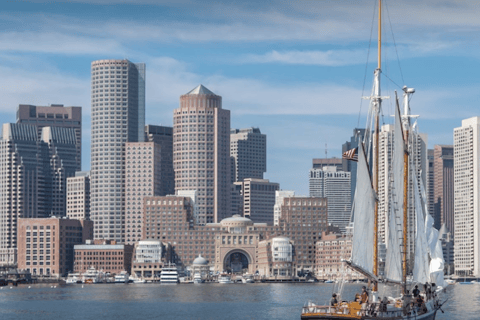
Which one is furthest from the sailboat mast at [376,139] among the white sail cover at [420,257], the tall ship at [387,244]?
the white sail cover at [420,257]

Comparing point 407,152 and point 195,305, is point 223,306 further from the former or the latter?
point 407,152

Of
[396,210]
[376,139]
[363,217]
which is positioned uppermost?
[376,139]

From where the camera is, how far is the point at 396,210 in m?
116

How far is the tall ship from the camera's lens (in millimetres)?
102250

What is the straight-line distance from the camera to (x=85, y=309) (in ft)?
582

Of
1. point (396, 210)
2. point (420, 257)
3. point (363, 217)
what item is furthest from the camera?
point (420, 257)

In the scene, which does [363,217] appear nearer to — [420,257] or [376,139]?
[376,139]

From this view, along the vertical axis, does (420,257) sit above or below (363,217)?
below

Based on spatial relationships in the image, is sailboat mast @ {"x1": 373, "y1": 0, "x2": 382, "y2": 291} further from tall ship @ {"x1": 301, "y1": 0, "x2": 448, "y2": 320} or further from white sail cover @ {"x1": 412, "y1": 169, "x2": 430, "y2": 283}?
white sail cover @ {"x1": 412, "y1": 169, "x2": 430, "y2": 283}

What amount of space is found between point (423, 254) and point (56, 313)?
69.6 metres

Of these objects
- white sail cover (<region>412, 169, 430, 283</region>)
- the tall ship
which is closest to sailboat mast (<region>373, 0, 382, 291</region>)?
the tall ship

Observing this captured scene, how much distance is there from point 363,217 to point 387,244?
5524mm

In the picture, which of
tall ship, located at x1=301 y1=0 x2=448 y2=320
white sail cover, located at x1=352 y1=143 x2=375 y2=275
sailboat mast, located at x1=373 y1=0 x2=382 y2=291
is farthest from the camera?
sailboat mast, located at x1=373 y1=0 x2=382 y2=291

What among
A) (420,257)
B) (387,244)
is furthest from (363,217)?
(420,257)
